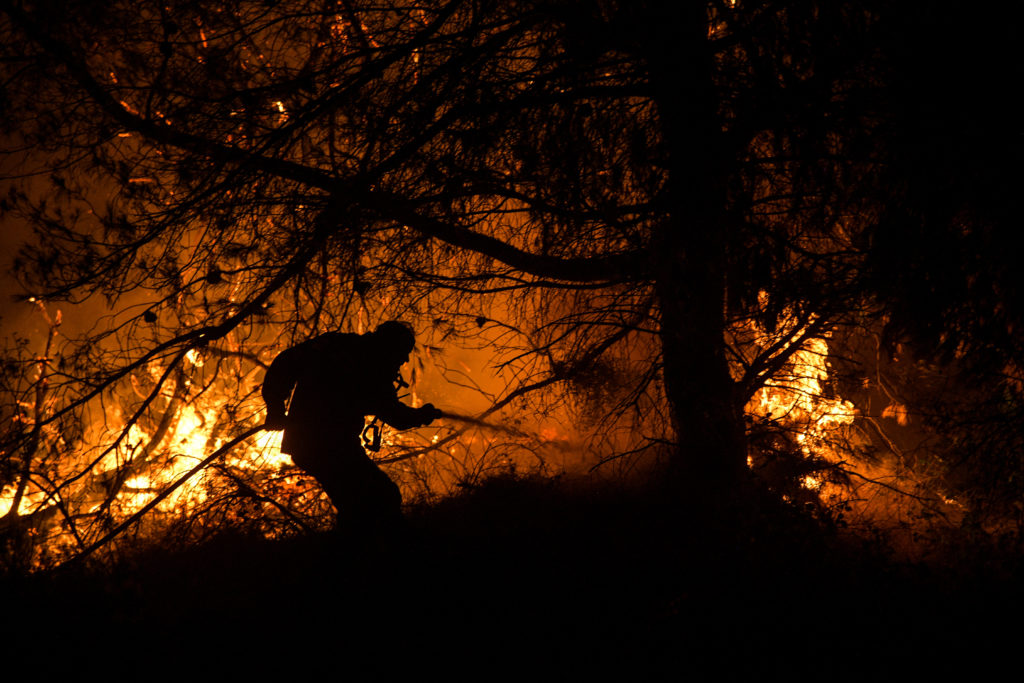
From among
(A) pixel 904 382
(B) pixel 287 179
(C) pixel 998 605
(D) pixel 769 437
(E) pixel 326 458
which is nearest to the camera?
(C) pixel 998 605

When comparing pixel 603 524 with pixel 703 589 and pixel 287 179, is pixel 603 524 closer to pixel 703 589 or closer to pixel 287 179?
pixel 703 589

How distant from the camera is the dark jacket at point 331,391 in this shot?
3.80m

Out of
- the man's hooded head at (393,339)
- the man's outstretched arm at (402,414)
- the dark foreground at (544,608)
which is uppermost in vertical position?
the man's hooded head at (393,339)

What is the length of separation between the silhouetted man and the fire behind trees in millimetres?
310

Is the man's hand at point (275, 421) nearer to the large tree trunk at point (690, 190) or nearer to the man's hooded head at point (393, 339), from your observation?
the man's hooded head at point (393, 339)

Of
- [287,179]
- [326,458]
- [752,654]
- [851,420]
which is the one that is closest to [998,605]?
[752,654]

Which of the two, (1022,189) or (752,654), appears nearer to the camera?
(752,654)

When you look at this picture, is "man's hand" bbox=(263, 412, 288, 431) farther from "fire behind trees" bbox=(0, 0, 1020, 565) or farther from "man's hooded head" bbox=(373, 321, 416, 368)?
"man's hooded head" bbox=(373, 321, 416, 368)

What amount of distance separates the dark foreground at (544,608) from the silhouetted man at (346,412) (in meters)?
0.34

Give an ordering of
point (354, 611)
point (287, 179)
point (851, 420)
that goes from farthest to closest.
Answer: point (851, 420)
point (287, 179)
point (354, 611)

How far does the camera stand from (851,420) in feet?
16.7

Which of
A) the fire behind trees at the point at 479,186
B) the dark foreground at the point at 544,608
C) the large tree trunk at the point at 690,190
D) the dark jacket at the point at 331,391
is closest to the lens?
the dark foreground at the point at 544,608

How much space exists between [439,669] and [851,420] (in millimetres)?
4137

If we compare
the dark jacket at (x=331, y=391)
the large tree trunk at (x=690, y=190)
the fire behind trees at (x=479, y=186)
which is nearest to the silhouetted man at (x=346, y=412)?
the dark jacket at (x=331, y=391)
